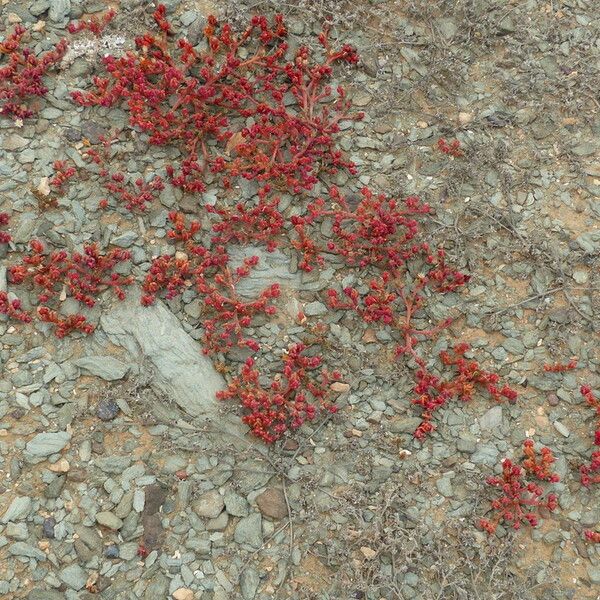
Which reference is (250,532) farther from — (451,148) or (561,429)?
(451,148)

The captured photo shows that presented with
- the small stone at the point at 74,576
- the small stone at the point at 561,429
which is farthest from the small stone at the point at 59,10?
the small stone at the point at 561,429

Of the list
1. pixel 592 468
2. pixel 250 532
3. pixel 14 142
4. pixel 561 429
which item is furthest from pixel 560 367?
pixel 14 142

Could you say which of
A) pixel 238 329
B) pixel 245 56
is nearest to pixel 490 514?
pixel 238 329

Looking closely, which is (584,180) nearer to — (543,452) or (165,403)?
(543,452)

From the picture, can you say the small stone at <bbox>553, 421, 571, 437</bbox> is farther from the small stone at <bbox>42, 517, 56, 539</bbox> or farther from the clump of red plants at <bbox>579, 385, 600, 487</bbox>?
the small stone at <bbox>42, 517, 56, 539</bbox>

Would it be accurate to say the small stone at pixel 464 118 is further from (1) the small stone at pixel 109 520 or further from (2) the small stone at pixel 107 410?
(1) the small stone at pixel 109 520

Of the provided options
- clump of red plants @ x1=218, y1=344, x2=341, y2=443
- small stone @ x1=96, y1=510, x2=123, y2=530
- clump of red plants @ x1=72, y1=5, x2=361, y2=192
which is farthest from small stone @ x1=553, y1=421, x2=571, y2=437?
small stone @ x1=96, y1=510, x2=123, y2=530
